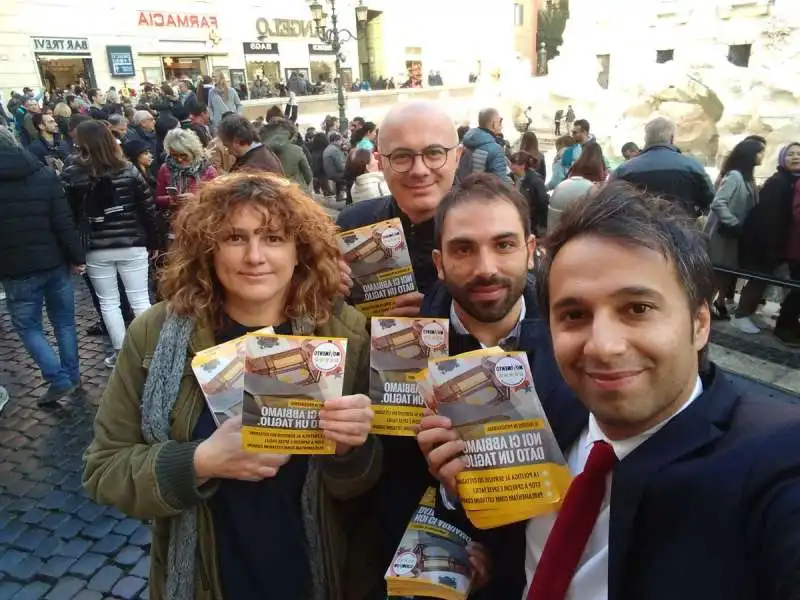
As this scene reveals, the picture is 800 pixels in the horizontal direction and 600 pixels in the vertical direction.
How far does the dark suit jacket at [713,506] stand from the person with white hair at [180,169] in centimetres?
505

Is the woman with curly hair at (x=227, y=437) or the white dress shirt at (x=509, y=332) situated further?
the white dress shirt at (x=509, y=332)

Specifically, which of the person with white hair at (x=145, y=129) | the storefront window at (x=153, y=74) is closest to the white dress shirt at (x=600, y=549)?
the person with white hair at (x=145, y=129)

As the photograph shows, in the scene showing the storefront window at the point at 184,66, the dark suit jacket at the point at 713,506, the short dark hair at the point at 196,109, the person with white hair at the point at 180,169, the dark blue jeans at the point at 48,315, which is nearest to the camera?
the dark suit jacket at the point at 713,506

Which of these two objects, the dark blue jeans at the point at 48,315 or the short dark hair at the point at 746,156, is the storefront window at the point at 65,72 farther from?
the short dark hair at the point at 746,156

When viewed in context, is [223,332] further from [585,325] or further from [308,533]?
[585,325]

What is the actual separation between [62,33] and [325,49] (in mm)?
18227

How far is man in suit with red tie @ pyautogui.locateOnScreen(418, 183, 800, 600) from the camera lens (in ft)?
3.17

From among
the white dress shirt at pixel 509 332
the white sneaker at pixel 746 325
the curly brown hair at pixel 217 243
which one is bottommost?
the white sneaker at pixel 746 325

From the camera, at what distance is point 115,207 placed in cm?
464

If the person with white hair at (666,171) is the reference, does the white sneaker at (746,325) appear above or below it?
below

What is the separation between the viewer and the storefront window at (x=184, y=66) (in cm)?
3106

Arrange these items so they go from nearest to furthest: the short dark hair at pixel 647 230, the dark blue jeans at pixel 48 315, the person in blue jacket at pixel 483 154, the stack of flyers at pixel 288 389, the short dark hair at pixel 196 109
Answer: the short dark hair at pixel 647 230 → the stack of flyers at pixel 288 389 → the dark blue jeans at pixel 48 315 → the person in blue jacket at pixel 483 154 → the short dark hair at pixel 196 109

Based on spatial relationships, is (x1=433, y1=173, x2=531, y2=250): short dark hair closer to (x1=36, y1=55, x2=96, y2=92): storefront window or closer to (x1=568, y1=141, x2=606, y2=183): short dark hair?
(x1=568, y1=141, x2=606, y2=183): short dark hair

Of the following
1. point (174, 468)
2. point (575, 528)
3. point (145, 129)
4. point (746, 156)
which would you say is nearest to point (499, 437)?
point (575, 528)
